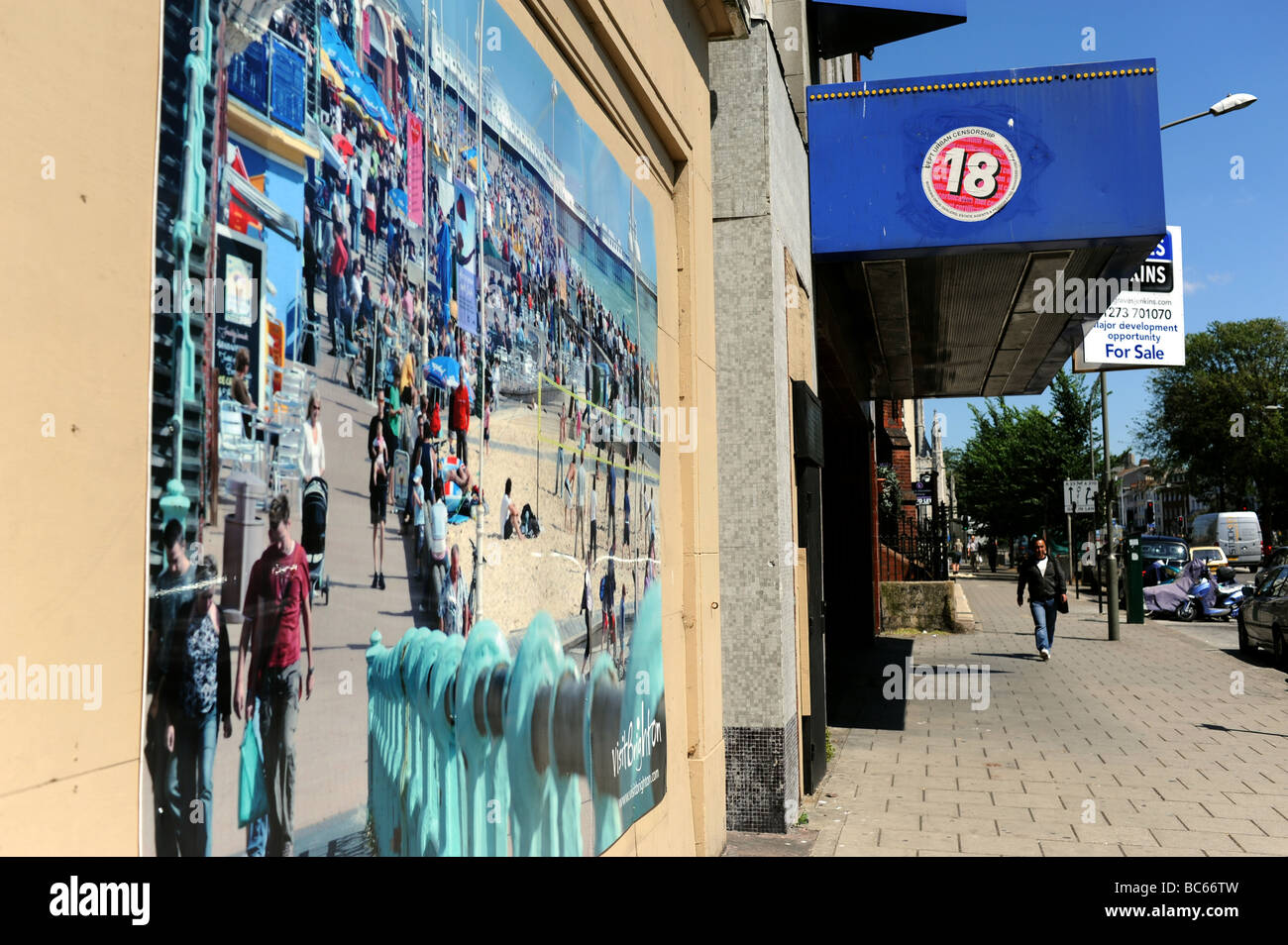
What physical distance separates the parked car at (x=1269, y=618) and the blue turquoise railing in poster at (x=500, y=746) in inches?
552

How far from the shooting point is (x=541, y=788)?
369 cm

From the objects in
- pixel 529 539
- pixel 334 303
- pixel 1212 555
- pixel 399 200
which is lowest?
pixel 1212 555

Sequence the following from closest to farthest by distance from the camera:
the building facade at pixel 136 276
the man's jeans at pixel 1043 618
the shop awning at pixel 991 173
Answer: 1. the building facade at pixel 136 276
2. the shop awning at pixel 991 173
3. the man's jeans at pixel 1043 618

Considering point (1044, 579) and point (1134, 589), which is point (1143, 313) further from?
point (1134, 589)

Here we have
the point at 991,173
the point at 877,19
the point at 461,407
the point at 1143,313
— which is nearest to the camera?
the point at 461,407

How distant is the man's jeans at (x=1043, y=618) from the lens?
1549cm

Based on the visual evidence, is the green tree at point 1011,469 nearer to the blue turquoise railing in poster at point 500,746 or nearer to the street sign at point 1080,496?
the street sign at point 1080,496

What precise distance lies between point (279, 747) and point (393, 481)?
2.47 feet

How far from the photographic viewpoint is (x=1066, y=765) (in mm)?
8742

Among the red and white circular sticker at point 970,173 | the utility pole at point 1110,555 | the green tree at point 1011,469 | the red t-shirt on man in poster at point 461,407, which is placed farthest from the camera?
the green tree at point 1011,469

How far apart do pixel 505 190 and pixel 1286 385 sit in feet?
244

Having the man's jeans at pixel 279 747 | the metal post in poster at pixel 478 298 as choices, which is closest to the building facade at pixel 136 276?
the man's jeans at pixel 279 747

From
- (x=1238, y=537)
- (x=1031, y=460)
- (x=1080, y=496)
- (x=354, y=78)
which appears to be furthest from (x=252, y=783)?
(x=1238, y=537)

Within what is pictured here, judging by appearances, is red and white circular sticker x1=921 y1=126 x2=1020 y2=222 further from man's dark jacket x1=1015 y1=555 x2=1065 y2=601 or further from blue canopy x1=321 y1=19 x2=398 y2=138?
man's dark jacket x1=1015 y1=555 x2=1065 y2=601
